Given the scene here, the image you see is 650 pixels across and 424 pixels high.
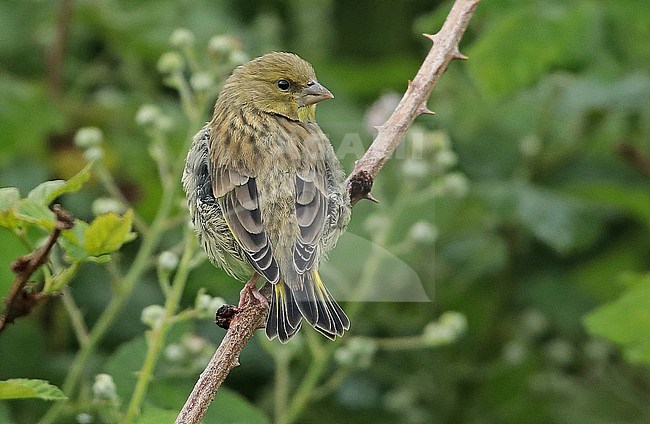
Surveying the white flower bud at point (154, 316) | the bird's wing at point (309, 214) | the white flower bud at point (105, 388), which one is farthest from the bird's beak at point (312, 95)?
the white flower bud at point (105, 388)

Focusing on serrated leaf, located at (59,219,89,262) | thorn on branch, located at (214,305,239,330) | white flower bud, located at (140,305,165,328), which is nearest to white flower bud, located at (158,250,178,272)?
white flower bud, located at (140,305,165,328)

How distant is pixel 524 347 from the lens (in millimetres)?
4547

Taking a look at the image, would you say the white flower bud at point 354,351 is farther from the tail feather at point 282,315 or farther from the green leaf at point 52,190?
the green leaf at point 52,190

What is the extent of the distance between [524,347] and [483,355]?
0.20m

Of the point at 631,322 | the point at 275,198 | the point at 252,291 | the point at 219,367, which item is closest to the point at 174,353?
the point at 252,291

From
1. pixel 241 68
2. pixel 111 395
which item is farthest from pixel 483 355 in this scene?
pixel 111 395

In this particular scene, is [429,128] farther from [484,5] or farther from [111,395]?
[111,395]

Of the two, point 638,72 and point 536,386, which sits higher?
point 638,72

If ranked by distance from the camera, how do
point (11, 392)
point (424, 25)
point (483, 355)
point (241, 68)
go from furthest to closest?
1. point (483, 355)
2. point (424, 25)
3. point (241, 68)
4. point (11, 392)

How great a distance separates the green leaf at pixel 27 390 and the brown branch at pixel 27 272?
0.11 metres

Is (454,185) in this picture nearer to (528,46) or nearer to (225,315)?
(528,46)

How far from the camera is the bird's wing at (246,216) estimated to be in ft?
8.92

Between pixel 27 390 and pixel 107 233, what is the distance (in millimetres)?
325

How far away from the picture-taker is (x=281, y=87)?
10.9ft
